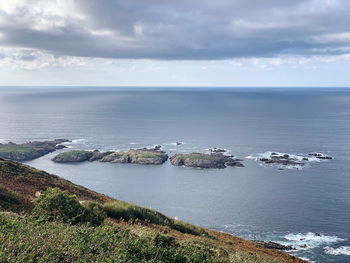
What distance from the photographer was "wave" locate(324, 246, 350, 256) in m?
54.8

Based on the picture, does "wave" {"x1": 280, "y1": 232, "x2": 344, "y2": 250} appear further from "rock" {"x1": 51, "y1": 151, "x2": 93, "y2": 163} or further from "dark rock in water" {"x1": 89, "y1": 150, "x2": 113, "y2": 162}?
"rock" {"x1": 51, "y1": 151, "x2": 93, "y2": 163}

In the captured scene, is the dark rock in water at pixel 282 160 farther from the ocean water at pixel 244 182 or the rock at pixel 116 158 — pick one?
the rock at pixel 116 158

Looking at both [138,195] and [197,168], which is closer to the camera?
[138,195]

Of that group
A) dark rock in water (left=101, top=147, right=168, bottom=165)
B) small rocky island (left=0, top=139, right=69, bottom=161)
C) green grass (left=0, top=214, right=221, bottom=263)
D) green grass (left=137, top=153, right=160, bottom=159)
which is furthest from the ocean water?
green grass (left=0, top=214, right=221, bottom=263)

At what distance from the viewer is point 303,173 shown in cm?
9906

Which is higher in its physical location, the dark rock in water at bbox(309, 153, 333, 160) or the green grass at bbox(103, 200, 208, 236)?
the green grass at bbox(103, 200, 208, 236)

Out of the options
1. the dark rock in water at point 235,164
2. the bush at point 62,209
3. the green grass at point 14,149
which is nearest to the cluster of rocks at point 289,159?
the dark rock in water at point 235,164

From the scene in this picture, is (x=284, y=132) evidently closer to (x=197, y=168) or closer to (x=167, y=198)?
(x=197, y=168)

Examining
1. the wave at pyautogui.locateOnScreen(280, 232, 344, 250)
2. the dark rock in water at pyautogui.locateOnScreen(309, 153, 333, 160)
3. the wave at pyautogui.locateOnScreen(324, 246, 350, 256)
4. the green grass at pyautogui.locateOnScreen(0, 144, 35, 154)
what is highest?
the dark rock in water at pyautogui.locateOnScreen(309, 153, 333, 160)

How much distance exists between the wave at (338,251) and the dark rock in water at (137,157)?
68.4 metres

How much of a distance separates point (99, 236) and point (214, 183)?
82807 mm

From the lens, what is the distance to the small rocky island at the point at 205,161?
110 metres

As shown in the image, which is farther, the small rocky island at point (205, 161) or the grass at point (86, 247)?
the small rocky island at point (205, 161)

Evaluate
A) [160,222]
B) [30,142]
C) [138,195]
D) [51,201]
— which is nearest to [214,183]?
[138,195]
